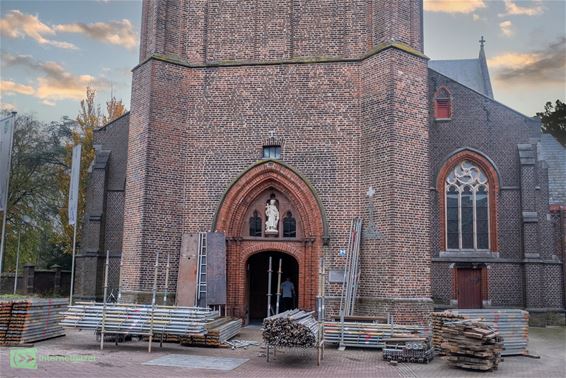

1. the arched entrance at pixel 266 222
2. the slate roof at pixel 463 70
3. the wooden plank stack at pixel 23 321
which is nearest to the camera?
the wooden plank stack at pixel 23 321

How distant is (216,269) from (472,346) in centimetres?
780

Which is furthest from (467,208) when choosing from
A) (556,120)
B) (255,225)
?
(556,120)

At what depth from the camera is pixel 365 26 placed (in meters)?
18.0

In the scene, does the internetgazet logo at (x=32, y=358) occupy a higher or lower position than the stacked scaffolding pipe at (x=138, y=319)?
lower

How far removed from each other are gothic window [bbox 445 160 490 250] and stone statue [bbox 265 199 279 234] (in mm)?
8418

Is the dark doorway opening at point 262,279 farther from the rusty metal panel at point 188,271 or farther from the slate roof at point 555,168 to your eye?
the slate roof at point 555,168

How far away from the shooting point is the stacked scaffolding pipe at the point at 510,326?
13908 millimetres

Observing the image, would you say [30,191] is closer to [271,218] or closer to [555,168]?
[271,218]

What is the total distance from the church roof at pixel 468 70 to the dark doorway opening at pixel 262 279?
58.1ft

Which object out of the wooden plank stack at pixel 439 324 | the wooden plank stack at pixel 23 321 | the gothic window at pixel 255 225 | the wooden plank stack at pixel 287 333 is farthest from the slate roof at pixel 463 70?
the wooden plank stack at pixel 23 321

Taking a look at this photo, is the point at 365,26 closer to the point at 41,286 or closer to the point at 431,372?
the point at 431,372

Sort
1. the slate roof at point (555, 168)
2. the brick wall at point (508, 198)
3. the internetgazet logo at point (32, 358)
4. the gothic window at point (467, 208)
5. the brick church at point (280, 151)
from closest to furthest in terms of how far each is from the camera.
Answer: the internetgazet logo at point (32, 358), the brick church at point (280, 151), the brick wall at point (508, 198), the gothic window at point (467, 208), the slate roof at point (555, 168)

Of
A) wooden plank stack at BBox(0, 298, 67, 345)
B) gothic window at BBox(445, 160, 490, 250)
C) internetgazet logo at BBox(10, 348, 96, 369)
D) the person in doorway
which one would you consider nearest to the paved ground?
internetgazet logo at BBox(10, 348, 96, 369)

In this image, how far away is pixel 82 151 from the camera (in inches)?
1507
